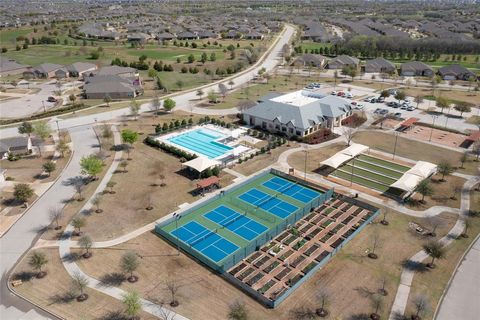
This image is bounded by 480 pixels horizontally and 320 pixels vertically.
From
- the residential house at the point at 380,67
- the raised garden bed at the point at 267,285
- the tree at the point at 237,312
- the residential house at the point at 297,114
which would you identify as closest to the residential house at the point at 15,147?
the residential house at the point at 297,114

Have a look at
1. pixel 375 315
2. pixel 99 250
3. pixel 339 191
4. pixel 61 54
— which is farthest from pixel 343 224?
pixel 61 54

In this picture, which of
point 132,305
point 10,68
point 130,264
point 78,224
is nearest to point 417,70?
point 78,224

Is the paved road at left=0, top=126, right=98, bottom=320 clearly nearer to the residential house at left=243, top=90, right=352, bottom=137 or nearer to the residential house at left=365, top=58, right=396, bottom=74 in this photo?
the residential house at left=243, top=90, right=352, bottom=137

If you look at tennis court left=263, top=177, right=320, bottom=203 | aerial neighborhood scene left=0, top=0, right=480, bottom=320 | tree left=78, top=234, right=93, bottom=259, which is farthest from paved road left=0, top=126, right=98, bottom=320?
tennis court left=263, top=177, right=320, bottom=203

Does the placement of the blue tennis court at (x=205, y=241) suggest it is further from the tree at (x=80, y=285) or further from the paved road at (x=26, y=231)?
the paved road at (x=26, y=231)

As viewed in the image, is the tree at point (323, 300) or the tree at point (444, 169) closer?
the tree at point (323, 300)

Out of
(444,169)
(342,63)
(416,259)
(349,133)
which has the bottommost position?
(416,259)

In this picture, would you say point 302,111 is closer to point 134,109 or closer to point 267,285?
point 134,109
